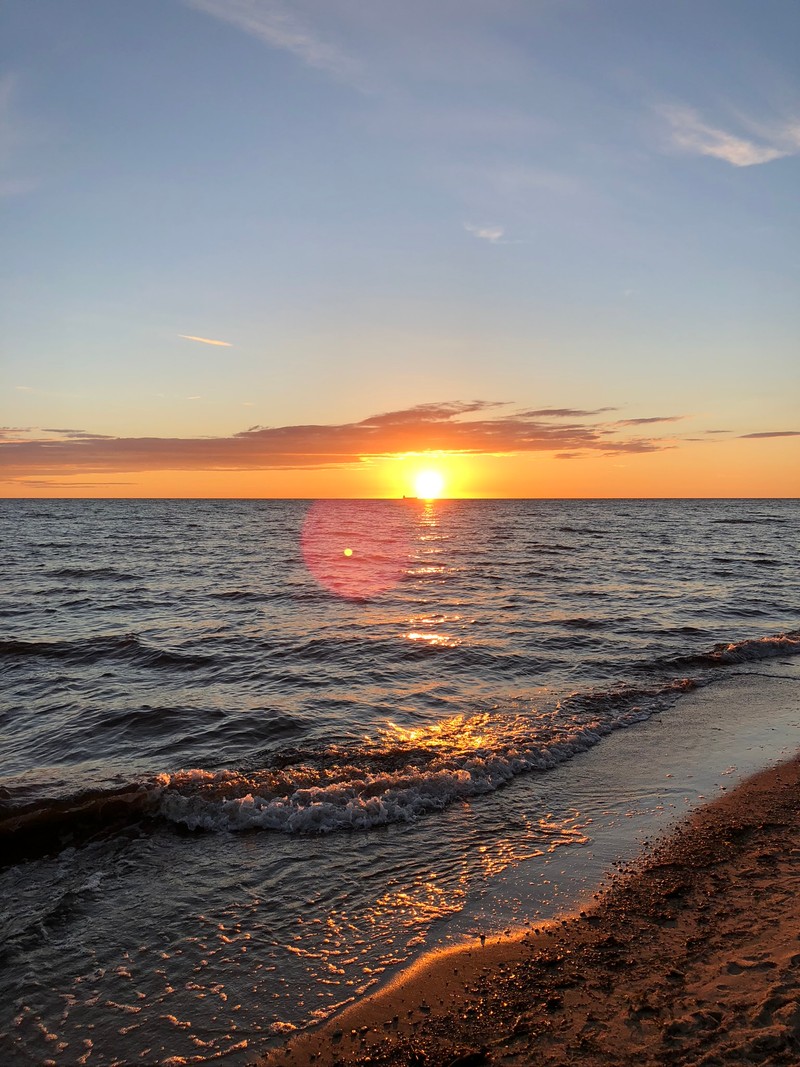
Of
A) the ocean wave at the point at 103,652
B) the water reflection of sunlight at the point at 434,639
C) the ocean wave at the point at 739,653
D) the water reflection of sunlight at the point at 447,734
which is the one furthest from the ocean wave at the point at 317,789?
the ocean wave at the point at 103,652

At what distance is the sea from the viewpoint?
5430mm

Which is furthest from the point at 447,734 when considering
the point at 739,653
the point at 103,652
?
the point at 103,652

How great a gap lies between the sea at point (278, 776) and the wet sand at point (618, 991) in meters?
0.42

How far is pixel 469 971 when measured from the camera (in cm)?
539

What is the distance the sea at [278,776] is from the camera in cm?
543

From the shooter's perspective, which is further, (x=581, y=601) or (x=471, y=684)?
(x=581, y=601)

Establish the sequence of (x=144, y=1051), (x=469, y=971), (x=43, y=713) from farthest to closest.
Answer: (x=43, y=713) < (x=469, y=971) < (x=144, y=1051)

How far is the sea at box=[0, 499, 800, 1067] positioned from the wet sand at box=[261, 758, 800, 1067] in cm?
42

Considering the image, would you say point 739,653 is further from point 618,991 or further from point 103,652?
point 103,652

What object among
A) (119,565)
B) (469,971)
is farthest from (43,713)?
(119,565)

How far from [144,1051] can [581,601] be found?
23.8 m

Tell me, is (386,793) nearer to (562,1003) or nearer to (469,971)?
(469,971)

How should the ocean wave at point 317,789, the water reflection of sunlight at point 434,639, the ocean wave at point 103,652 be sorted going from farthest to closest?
the water reflection of sunlight at point 434,639 → the ocean wave at point 103,652 → the ocean wave at point 317,789

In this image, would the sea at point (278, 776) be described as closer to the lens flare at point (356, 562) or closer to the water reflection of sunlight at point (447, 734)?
the water reflection of sunlight at point (447, 734)
